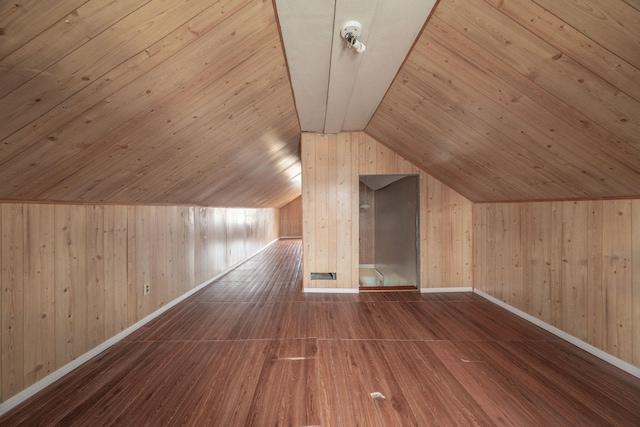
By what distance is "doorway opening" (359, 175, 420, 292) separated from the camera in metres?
4.52

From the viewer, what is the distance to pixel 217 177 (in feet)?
11.9

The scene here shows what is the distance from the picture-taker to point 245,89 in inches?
88.4

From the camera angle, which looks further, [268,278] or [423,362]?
[268,278]

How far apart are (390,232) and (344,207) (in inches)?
90.5

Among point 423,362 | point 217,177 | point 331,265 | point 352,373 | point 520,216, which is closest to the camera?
point 352,373

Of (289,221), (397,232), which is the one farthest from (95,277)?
(289,221)

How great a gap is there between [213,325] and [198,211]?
2.09 metres

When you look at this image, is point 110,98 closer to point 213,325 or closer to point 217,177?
point 217,177

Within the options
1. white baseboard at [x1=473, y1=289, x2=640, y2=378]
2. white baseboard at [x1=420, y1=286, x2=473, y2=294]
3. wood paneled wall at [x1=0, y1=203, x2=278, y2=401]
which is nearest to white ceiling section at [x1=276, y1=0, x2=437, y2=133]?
wood paneled wall at [x1=0, y1=203, x2=278, y2=401]

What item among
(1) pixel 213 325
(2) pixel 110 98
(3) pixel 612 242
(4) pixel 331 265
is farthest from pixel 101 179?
(3) pixel 612 242

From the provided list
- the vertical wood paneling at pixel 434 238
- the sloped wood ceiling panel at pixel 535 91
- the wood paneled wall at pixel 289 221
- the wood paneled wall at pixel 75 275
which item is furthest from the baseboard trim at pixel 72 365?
the wood paneled wall at pixel 289 221

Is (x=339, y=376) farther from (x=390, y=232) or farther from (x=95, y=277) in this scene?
(x=390, y=232)

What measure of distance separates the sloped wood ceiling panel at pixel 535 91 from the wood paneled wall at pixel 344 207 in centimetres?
120

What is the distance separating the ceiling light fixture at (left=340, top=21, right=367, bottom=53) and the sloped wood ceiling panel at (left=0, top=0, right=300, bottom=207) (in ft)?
1.63
